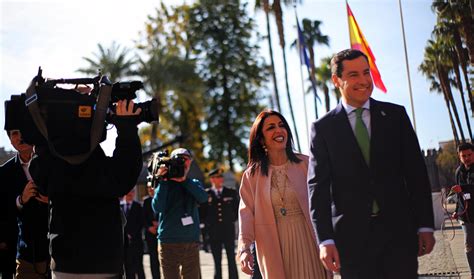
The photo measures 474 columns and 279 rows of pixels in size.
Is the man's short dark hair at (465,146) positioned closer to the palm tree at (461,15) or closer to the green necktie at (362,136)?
the palm tree at (461,15)

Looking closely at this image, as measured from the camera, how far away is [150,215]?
35.9 ft

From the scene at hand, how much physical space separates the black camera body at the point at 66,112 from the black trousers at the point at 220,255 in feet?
23.0

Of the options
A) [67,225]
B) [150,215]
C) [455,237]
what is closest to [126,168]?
[67,225]

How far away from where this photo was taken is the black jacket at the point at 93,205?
322cm

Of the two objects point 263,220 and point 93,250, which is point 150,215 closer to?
point 263,220

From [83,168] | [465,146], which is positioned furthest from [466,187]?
[83,168]

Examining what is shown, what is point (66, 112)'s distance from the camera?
332 cm

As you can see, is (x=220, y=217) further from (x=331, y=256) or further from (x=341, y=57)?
(x=331, y=256)

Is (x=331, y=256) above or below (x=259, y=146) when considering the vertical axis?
below

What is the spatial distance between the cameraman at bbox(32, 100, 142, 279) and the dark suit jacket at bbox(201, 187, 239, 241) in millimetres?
7797

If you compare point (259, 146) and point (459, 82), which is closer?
point (259, 146)

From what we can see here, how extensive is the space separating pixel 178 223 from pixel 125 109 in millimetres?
4166

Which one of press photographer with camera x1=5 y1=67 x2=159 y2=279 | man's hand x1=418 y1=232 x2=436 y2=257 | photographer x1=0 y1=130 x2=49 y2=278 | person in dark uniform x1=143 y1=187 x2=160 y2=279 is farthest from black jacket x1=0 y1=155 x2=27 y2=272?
person in dark uniform x1=143 y1=187 x2=160 y2=279

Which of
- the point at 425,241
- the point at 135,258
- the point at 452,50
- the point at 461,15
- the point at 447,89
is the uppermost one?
the point at 461,15
